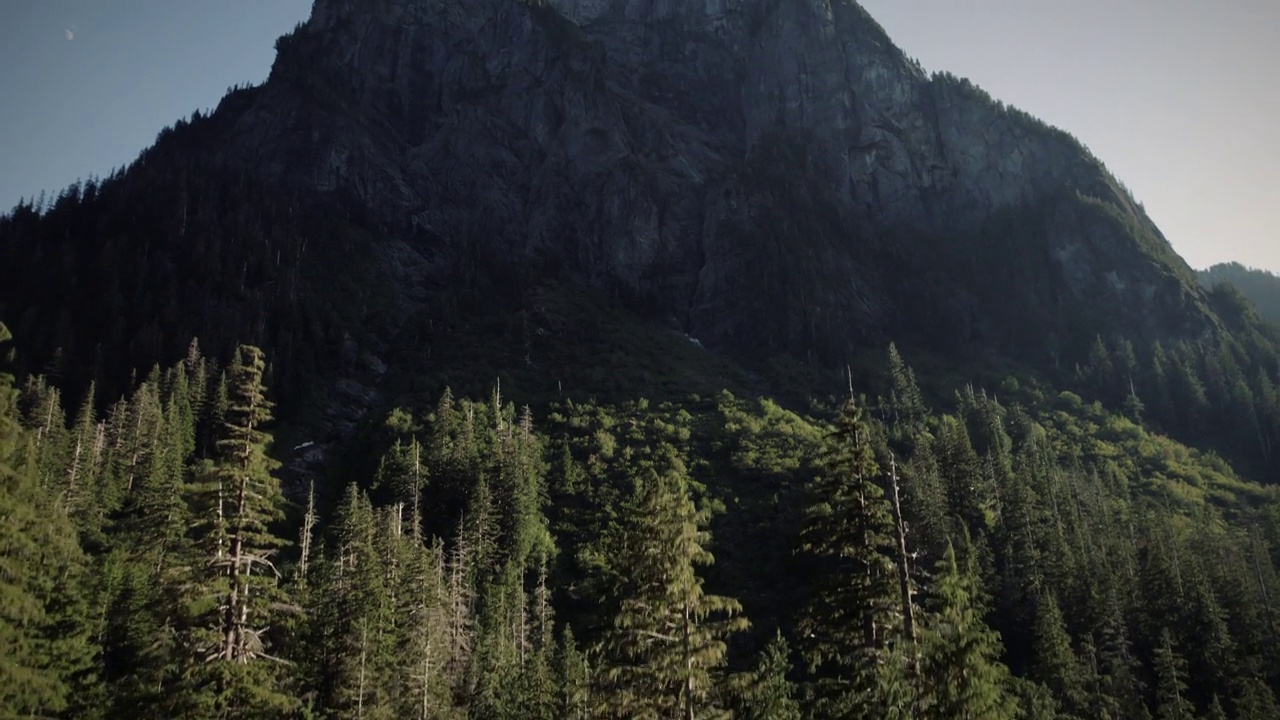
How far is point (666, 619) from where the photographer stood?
75.2 ft

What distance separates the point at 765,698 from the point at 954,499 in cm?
5871

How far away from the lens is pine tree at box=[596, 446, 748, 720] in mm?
21828

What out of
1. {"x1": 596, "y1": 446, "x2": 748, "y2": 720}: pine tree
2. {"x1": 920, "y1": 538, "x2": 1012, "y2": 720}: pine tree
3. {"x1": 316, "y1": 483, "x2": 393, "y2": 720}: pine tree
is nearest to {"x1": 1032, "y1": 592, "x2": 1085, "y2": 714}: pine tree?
{"x1": 920, "y1": 538, "x2": 1012, "y2": 720}: pine tree

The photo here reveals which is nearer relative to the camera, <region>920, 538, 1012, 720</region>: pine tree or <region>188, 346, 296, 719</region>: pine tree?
<region>920, 538, 1012, 720</region>: pine tree

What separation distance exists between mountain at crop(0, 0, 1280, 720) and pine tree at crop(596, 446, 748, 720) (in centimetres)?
15

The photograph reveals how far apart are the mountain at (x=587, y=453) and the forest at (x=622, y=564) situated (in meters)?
0.23

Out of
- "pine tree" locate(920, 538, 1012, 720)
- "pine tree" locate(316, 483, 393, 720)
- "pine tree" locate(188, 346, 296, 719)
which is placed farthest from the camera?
"pine tree" locate(316, 483, 393, 720)

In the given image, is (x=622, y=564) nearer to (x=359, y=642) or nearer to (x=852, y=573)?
(x=852, y=573)

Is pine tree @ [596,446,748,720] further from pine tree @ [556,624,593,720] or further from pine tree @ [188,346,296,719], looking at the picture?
pine tree @ [556,624,593,720]

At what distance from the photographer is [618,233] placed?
18875 centimetres

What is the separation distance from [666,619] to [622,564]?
8.45 feet

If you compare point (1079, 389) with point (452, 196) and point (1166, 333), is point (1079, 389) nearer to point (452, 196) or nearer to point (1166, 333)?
point (1166, 333)

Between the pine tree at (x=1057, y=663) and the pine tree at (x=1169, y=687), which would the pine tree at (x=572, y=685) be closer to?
the pine tree at (x=1057, y=663)

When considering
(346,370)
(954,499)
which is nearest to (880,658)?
(954,499)
